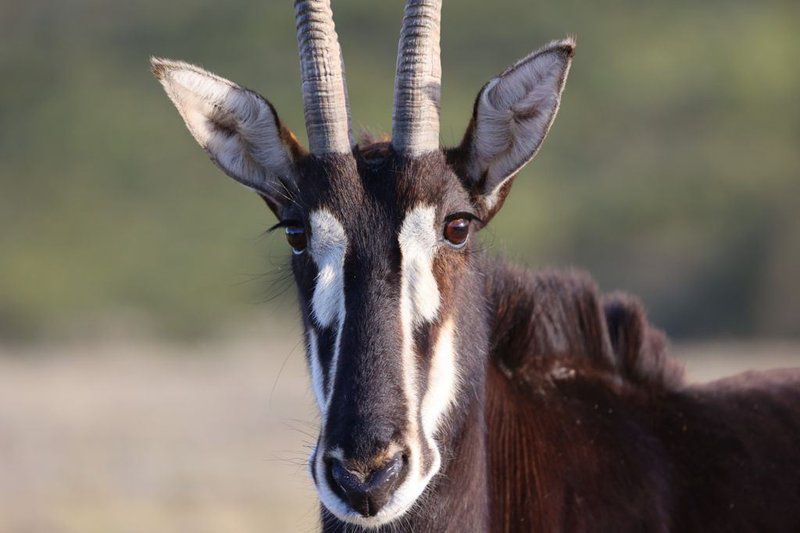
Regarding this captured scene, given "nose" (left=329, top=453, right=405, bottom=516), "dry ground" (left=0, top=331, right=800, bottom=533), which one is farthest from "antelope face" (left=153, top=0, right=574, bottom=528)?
"dry ground" (left=0, top=331, right=800, bottom=533)

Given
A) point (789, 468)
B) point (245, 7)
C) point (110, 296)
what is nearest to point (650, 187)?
point (110, 296)

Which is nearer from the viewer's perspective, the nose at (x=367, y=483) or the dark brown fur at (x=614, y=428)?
the nose at (x=367, y=483)

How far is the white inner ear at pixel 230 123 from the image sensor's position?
24.6ft

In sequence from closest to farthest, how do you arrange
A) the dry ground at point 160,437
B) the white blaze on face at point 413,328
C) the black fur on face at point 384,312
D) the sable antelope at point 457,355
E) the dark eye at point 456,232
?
1. the black fur on face at point 384,312
2. the white blaze on face at point 413,328
3. the sable antelope at point 457,355
4. the dark eye at point 456,232
5. the dry ground at point 160,437

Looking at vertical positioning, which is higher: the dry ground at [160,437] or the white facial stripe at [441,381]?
the white facial stripe at [441,381]

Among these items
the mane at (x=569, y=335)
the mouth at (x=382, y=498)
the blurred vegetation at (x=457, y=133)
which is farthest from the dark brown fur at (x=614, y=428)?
the blurred vegetation at (x=457, y=133)

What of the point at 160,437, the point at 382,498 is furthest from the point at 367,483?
the point at 160,437

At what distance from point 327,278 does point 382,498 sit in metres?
1.19

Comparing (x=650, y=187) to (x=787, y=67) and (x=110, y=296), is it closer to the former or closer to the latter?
(x=787, y=67)

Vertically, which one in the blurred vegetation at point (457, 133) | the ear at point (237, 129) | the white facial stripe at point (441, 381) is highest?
the ear at point (237, 129)

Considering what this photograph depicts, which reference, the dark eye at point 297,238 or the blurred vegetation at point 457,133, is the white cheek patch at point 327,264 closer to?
the dark eye at point 297,238

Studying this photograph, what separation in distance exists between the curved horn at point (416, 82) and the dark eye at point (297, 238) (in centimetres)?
66

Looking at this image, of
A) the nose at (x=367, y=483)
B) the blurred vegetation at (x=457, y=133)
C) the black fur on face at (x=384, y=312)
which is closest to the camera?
the nose at (x=367, y=483)

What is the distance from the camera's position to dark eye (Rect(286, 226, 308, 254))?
7273 mm
